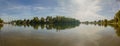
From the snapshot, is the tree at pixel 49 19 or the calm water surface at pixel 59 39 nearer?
the calm water surface at pixel 59 39

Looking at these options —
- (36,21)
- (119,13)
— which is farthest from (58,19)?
(119,13)

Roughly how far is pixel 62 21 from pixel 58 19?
650 cm

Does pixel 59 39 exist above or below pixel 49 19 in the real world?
below

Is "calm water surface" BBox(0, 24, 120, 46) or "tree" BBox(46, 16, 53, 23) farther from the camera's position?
"tree" BBox(46, 16, 53, 23)

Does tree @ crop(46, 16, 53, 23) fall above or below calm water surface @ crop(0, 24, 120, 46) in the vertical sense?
above

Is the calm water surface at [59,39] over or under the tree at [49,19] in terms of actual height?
under

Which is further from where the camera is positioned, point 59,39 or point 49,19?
point 49,19

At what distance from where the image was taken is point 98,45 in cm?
800

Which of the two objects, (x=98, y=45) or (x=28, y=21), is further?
(x=28, y=21)

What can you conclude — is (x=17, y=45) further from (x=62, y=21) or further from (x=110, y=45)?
(x=62, y=21)

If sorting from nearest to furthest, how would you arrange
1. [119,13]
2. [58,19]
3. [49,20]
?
[119,13] → [49,20] → [58,19]

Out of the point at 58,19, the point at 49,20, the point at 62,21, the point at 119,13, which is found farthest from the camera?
the point at 62,21

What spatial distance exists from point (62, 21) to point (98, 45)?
72.8 m

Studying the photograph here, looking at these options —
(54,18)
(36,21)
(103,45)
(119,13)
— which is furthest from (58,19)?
(103,45)
